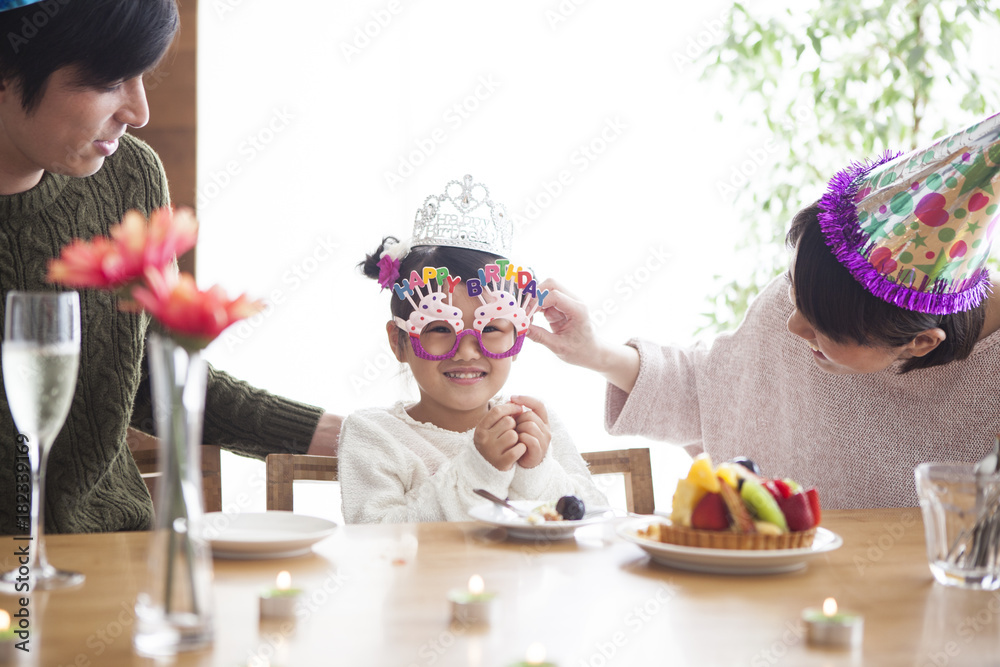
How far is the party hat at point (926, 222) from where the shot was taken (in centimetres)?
128

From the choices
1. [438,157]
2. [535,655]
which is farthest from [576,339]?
[438,157]

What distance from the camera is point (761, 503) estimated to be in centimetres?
100

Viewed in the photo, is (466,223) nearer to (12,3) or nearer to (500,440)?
(500,440)

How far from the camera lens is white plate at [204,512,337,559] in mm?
991

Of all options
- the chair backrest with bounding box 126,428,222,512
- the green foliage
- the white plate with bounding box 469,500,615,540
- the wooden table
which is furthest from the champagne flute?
the green foliage

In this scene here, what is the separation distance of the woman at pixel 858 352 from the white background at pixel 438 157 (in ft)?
4.46

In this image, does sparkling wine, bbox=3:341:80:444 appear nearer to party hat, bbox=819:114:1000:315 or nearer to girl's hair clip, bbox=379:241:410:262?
girl's hair clip, bbox=379:241:410:262

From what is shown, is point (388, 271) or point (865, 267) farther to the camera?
point (388, 271)

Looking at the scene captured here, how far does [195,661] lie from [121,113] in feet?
3.21

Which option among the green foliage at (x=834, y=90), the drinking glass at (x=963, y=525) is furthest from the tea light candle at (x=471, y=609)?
the green foliage at (x=834, y=90)

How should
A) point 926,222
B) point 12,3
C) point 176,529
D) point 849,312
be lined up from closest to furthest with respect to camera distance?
point 176,529 → point 12,3 → point 926,222 → point 849,312

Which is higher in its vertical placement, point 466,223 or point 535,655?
point 466,223

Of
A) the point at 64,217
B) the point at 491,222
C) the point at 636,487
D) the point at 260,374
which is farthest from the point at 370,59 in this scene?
the point at 636,487

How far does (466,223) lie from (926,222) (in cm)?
86
